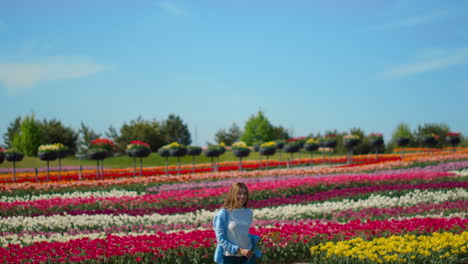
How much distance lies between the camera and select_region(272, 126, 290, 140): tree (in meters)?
48.6

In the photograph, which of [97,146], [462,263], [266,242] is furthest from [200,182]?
[462,263]

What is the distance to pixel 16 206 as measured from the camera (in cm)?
1176

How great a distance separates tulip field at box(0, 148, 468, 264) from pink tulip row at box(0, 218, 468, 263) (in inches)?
0.6

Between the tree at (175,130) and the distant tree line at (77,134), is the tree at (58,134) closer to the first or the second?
the distant tree line at (77,134)

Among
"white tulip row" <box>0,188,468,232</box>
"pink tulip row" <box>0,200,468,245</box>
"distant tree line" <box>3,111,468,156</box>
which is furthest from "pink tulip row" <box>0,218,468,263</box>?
"distant tree line" <box>3,111,468,156</box>

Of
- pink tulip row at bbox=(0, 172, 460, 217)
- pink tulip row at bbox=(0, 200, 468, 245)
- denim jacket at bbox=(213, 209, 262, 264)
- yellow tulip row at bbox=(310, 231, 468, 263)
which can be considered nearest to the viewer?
denim jacket at bbox=(213, 209, 262, 264)

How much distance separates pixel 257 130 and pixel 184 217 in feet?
117

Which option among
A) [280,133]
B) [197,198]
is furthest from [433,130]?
[197,198]

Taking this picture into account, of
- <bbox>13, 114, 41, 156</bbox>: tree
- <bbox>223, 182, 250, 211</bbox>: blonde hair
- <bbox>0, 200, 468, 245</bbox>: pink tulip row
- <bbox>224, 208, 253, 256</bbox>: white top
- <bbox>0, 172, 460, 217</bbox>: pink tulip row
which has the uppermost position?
<bbox>13, 114, 41, 156</bbox>: tree

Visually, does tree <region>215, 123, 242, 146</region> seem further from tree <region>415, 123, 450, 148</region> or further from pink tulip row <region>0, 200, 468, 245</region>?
pink tulip row <region>0, 200, 468, 245</region>

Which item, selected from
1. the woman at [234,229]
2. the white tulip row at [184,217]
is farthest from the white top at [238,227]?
the white tulip row at [184,217]

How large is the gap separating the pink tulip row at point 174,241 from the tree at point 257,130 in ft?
125

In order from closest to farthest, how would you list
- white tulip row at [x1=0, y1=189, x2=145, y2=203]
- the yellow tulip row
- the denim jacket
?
the denim jacket, the yellow tulip row, white tulip row at [x1=0, y1=189, x2=145, y2=203]

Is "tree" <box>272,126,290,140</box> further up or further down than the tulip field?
further up
